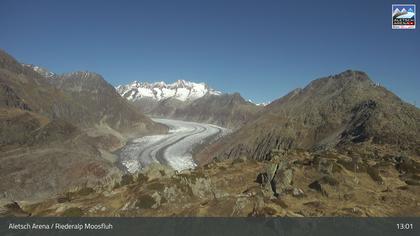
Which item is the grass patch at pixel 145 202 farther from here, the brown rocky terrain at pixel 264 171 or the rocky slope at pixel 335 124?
the rocky slope at pixel 335 124

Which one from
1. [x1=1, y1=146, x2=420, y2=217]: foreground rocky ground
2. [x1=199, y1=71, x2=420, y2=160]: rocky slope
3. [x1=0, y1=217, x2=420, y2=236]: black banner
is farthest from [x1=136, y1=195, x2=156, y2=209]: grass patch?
[x1=199, y1=71, x2=420, y2=160]: rocky slope

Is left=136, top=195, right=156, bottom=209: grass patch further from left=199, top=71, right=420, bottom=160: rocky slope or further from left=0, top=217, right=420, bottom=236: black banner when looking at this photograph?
left=199, top=71, right=420, bottom=160: rocky slope

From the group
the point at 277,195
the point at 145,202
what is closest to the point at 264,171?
the point at 277,195

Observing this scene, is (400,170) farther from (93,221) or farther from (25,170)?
(25,170)

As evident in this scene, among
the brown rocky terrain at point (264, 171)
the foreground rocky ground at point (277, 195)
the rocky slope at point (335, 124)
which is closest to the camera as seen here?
the foreground rocky ground at point (277, 195)

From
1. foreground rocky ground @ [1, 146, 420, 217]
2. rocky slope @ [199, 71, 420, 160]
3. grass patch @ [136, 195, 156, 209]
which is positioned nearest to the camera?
foreground rocky ground @ [1, 146, 420, 217]

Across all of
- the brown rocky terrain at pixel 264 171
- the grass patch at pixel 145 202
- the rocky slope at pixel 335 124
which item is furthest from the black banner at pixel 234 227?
the rocky slope at pixel 335 124
